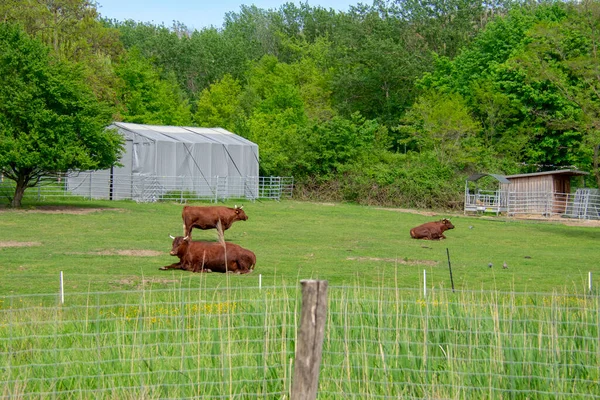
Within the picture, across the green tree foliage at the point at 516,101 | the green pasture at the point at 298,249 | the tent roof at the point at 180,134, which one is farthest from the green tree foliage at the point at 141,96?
the green pasture at the point at 298,249

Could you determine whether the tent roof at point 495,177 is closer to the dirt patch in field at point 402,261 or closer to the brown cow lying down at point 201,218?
the brown cow lying down at point 201,218

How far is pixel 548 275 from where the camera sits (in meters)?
19.9

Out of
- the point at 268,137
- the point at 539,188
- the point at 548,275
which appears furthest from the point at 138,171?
the point at 548,275

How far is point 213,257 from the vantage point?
1884cm

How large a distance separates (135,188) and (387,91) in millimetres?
33600

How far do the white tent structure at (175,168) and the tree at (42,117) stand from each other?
6.47m

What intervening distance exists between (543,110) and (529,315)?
48276mm

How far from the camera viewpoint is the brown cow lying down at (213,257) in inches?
741

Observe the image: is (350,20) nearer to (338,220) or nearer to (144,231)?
(338,220)

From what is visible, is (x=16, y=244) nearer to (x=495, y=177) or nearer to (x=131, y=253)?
(x=131, y=253)

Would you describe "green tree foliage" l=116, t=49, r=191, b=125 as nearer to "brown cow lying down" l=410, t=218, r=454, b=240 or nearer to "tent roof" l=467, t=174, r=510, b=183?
"tent roof" l=467, t=174, r=510, b=183

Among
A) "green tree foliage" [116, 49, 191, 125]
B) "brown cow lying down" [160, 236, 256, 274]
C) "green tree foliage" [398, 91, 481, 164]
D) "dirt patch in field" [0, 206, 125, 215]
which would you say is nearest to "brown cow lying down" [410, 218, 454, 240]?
"brown cow lying down" [160, 236, 256, 274]

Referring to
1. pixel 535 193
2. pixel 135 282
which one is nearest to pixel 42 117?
pixel 135 282

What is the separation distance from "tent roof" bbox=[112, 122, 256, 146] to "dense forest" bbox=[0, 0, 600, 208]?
92.4 inches
